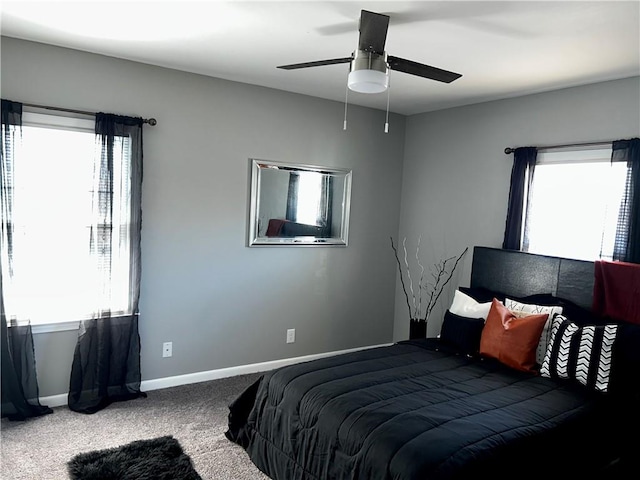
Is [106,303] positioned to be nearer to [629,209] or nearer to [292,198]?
[292,198]

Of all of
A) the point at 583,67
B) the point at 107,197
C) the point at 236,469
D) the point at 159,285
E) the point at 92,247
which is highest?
the point at 583,67

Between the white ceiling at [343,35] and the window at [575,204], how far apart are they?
59 cm

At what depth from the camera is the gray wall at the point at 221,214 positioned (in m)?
3.28

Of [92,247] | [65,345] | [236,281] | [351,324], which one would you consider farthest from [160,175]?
[351,324]

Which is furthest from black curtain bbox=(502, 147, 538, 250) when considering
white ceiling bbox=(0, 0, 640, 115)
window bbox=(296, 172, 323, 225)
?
window bbox=(296, 172, 323, 225)

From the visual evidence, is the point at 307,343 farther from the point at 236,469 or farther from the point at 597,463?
the point at 597,463

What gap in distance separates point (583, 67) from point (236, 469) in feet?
10.8

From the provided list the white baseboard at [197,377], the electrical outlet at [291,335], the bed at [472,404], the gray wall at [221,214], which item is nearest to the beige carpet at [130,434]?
the white baseboard at [197,377]

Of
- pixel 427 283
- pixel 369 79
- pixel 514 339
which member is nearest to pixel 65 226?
pixel 369 79

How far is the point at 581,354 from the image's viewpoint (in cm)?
276

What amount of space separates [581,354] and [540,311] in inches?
18.4

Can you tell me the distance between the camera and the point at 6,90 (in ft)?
9.86

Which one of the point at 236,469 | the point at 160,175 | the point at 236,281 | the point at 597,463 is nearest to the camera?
the point at 597,463

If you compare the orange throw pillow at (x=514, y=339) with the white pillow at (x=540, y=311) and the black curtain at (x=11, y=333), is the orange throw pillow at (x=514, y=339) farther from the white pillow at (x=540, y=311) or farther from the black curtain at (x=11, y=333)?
the black curtain at (x=11, y=333)
